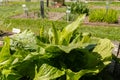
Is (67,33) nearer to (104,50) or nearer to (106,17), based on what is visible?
(104,50)

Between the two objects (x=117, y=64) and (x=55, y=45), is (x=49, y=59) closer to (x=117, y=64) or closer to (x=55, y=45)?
(x=55, y=45)

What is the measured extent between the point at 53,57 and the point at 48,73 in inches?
4.9

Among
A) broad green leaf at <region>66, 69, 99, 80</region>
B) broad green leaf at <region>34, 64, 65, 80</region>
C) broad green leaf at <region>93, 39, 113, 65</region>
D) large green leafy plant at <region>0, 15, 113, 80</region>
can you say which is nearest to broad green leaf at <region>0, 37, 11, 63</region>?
large green leafy plant at <region>0, 15, 113, 80</region>

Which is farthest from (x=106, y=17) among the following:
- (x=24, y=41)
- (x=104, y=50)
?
(x=24, y=41)

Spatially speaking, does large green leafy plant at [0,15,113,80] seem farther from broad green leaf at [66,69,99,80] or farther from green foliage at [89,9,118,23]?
green foliage at [89,9,118,23]

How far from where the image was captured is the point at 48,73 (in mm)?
2010

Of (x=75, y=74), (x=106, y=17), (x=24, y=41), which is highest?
(x=24, y=41)

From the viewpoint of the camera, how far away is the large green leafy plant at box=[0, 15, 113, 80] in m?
2.02

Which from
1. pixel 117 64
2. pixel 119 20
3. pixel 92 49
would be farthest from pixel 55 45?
pixel 119 20

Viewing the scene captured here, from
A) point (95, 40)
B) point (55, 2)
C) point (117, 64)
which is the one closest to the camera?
point (95, 40)

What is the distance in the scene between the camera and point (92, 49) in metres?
2.24

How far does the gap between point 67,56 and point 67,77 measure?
0.53 feet

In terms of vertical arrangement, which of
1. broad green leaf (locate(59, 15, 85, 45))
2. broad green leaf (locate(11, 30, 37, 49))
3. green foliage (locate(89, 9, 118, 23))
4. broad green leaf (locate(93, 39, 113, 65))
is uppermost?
broad green leaf (locate(59, 15, 85, 45))

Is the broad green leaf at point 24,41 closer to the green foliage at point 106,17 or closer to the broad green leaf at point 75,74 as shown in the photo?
the broad green leaf at point 75,74
